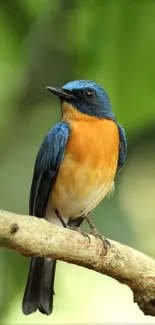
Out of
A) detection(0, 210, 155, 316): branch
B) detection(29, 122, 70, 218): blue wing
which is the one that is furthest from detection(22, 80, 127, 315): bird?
detection(0, 210, 155, 316): branch

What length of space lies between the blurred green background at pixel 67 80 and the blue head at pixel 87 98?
0.09 metres

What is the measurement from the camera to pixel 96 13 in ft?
→ 10.6

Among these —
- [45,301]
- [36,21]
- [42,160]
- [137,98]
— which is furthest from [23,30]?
[45,301]

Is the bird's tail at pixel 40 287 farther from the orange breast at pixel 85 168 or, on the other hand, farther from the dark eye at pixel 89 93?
the dark eye at pixel 89 93

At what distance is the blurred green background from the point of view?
3203mm

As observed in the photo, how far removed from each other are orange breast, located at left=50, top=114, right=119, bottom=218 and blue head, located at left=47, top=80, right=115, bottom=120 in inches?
4.9

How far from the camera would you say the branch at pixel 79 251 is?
2770 millimetres

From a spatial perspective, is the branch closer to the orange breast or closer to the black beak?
the orange breast

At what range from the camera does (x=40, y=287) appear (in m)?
4.54

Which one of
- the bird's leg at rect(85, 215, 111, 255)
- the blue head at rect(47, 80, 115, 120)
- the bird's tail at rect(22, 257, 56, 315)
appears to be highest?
the blue head at rect(47, 80, 115, 120)

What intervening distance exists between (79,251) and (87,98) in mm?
1566

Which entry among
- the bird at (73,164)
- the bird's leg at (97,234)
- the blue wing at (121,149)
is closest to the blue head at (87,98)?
the bird at (73,164)

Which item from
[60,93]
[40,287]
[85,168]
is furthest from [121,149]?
[40,287]

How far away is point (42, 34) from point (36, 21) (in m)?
0.16
